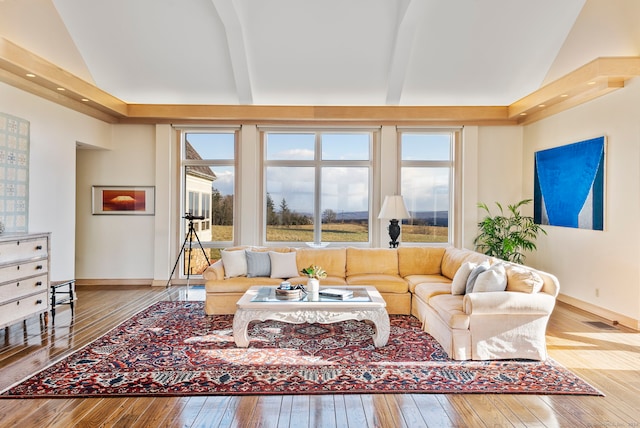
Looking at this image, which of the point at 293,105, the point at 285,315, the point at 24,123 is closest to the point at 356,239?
the point at 293,105

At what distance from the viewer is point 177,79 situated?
259 inches

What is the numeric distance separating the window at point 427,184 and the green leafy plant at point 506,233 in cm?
64

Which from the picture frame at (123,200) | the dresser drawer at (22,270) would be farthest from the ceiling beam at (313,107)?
the dresser drawer at (22,270)

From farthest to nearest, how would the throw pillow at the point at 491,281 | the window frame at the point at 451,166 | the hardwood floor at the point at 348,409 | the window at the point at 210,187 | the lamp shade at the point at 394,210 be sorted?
the window at the point at 210,187, the window frame at the point at 451,166, the lamp shade at the point at 394,210, the throw pillow at the point at 491,281, the hardwood floor at the point at 348,409

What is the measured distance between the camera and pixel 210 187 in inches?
295

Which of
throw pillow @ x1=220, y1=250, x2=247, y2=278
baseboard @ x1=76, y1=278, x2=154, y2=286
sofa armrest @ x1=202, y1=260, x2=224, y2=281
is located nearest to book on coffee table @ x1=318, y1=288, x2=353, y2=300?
throw pillow @ x1=220, y1=250, x2=247, y2=278

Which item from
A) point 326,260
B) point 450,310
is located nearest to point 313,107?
point 326,260

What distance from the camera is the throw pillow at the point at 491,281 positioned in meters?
3.83

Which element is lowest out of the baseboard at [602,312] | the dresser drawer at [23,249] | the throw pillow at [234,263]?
the baseboard at [602,312]

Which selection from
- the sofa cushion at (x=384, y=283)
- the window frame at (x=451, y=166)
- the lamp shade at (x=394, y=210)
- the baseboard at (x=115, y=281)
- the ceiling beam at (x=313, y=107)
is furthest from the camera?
the window frame at (x=451, y=166)

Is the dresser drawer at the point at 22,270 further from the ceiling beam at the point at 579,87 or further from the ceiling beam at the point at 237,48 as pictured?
the ceiling beam at the point at 579,87

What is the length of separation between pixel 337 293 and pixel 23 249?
321 centimetres

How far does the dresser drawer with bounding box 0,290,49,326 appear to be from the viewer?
3.97 m

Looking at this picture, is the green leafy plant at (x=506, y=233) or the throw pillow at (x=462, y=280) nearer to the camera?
the throw pillow at (x=462, y=280)
